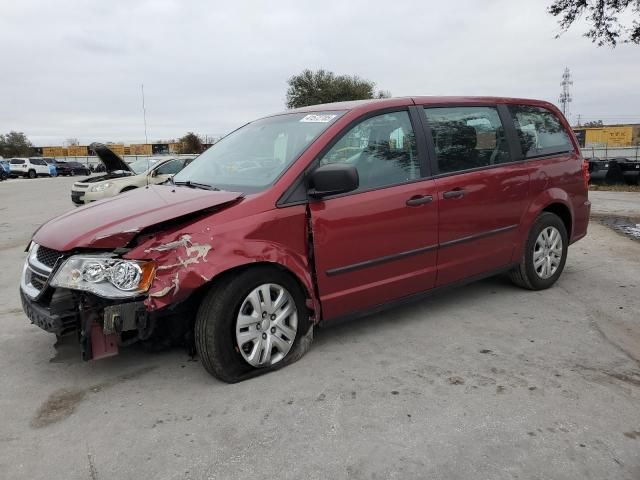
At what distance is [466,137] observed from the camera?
435cm

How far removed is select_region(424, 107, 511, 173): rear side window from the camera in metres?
4.16

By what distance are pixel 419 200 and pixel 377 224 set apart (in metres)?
0.44

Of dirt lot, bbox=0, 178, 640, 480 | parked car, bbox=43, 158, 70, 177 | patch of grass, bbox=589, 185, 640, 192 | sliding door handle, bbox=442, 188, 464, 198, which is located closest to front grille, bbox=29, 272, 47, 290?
dirt lot, bbox=0, 178, 640, 480

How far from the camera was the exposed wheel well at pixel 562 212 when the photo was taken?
5.07 meters

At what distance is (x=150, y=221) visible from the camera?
3061 millimetres

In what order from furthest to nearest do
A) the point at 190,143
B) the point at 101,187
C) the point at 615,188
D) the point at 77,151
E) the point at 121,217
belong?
the point at 77,151
the point at 190,143
the point at 615,188
the point at 101,187
the point at 121,217

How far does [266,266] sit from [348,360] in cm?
90

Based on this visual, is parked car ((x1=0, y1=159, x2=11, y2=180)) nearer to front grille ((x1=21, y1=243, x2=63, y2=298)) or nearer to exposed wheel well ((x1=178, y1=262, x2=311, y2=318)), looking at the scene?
front grille ((x1=21, y1=243, x2=63, y2=298))

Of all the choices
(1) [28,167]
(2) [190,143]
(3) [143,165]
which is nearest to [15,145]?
(2) [190,143]

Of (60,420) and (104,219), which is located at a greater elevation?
(104,219)

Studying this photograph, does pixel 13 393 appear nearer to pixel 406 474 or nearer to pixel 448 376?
pixel 406 474

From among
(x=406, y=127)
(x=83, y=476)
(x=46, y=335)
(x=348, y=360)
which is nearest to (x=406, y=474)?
(x=348, y=360)

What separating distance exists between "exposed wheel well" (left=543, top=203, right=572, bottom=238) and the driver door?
169cm

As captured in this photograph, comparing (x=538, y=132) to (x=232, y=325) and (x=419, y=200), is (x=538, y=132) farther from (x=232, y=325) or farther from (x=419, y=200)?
(x=232, y=325)
